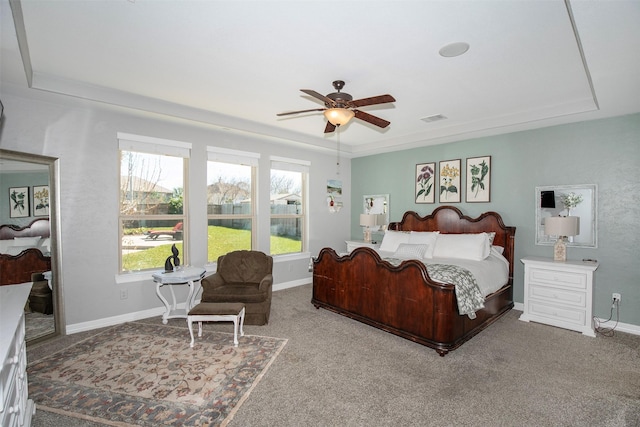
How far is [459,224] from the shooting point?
198 inches

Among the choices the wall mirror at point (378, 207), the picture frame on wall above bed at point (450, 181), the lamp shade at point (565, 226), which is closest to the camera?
the lamp shade at point (565, 226)

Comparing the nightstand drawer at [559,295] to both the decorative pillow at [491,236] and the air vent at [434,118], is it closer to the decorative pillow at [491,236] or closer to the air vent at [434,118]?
the decorative pillow at [491,236]

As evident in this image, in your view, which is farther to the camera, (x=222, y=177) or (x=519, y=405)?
(x=222, y=177)

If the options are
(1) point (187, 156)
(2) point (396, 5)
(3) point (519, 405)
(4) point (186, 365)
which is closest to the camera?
(2) point (396, 5)

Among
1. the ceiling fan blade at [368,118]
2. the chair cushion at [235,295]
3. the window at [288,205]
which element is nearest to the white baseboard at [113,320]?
the chair cushion at [235,295]

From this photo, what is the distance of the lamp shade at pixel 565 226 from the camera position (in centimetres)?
379

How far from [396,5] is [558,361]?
346 cm

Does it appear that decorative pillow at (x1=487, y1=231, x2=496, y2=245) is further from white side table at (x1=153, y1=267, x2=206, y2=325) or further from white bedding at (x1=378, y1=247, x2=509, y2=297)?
white side table at (x1=153, y1=267, x2=206, y2=325)

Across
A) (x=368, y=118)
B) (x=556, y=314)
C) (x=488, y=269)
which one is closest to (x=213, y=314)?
(x=368, y=118)

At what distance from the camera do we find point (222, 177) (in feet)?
16.1

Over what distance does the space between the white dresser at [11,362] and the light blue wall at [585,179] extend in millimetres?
5387

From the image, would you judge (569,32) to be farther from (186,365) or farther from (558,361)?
(186,365)

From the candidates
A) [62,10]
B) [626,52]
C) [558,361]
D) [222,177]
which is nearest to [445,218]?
[558,361]

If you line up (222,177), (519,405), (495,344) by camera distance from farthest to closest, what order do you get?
(222,177), (495,344), (519,405)
